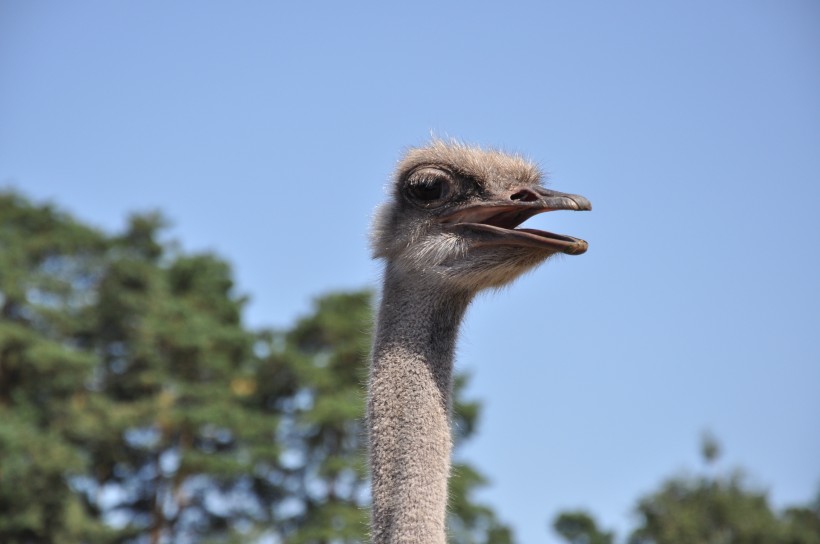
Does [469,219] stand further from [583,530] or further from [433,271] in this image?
[583,530]

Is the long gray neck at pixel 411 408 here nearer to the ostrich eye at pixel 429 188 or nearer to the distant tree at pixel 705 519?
the ostrich eye at pixel 429 188

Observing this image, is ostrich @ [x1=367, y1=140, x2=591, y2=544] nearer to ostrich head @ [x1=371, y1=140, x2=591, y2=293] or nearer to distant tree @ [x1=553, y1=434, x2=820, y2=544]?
ostrich head @ [x1=371, y1=140, x2=591, y2=293]

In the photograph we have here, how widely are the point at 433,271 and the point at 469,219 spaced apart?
0.23m

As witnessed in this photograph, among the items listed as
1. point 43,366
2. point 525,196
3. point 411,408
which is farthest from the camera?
point 43,366

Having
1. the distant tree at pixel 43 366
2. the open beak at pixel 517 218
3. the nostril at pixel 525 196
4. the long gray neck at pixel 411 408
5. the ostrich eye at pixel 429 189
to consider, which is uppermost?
the distant tree at pixel 43 366

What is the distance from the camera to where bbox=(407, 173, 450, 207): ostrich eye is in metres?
4.10

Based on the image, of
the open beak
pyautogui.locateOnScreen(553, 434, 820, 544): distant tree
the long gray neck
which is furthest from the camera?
pyautogui.locateOnScreen(553, 434, 820, 544): distant tree

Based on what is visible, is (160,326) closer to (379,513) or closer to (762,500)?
(762,500)

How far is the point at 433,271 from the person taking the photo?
3988mm

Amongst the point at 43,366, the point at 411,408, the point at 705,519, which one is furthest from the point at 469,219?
the point at 705,519

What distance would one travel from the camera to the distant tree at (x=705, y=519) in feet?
133

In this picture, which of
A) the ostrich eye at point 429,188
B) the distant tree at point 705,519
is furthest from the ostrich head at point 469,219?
the distant tree at point 705,519

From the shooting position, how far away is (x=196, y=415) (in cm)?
2972

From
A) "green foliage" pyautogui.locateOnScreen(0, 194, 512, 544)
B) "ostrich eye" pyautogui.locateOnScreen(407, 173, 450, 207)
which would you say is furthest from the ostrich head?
"green foliage" pyautogui.locateOnScreen(0, 194, 512, 544)
